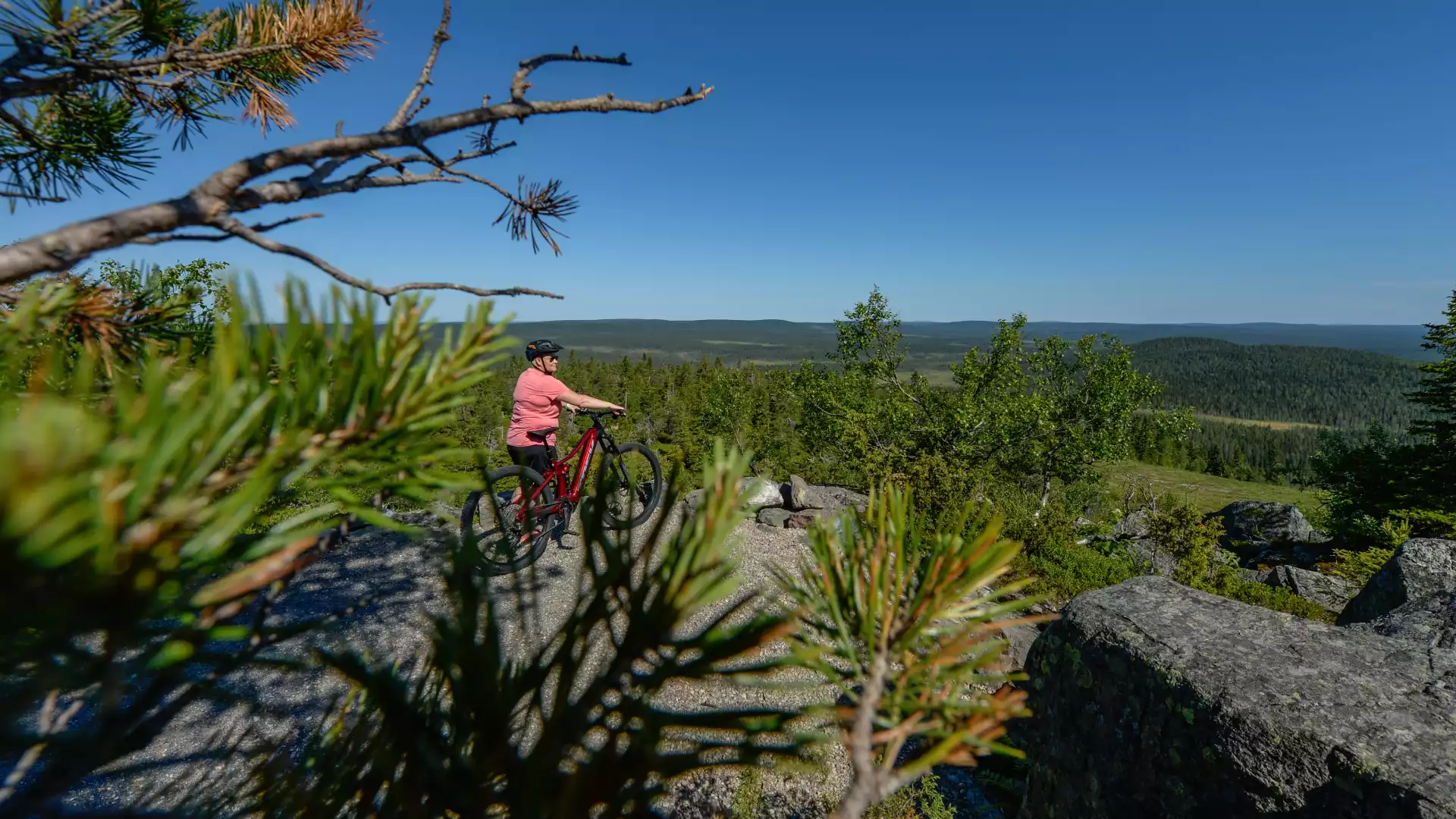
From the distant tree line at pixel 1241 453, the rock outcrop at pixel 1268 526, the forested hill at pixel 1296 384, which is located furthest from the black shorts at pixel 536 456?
the forested hill at pixel 1296 384

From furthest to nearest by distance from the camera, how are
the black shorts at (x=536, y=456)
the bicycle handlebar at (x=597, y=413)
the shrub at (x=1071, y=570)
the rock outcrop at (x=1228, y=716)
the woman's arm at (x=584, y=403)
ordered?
the shrub at (x=1071, y=570)
the black shorts at (x=536, y=456)
the bicycle handlebar at (x=597, y=413)
the woman's arm at (x=584, y=403)
the rock outcrop at (x=1228, y=716)

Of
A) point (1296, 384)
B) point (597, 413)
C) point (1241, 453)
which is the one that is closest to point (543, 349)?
point (597, 413)

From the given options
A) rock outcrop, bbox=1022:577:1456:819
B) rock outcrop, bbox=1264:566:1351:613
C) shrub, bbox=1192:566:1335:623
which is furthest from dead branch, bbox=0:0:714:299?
rock outcrop, bbox=1264:566:1351:613

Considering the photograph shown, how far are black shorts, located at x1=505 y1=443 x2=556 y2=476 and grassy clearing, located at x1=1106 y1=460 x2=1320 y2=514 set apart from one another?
188 ft

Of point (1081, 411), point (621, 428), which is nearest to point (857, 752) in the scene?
point (1081, 411)

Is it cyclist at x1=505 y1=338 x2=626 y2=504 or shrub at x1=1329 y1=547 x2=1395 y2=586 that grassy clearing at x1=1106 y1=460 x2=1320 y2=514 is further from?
cyclist at x1=505 y1=338 x2=626 y2=504

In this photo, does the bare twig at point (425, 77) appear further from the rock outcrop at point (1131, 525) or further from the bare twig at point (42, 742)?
the rock outcrop at point (1131, 525)

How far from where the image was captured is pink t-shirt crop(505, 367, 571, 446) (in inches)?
224

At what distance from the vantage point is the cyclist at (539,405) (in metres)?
5.63

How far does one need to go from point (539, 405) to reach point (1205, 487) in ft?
272

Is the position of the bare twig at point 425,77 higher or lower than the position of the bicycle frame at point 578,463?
higher

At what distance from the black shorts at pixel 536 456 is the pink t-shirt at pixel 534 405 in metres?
0.05

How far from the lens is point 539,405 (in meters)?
5.83

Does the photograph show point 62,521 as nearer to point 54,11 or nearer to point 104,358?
point 104,358
